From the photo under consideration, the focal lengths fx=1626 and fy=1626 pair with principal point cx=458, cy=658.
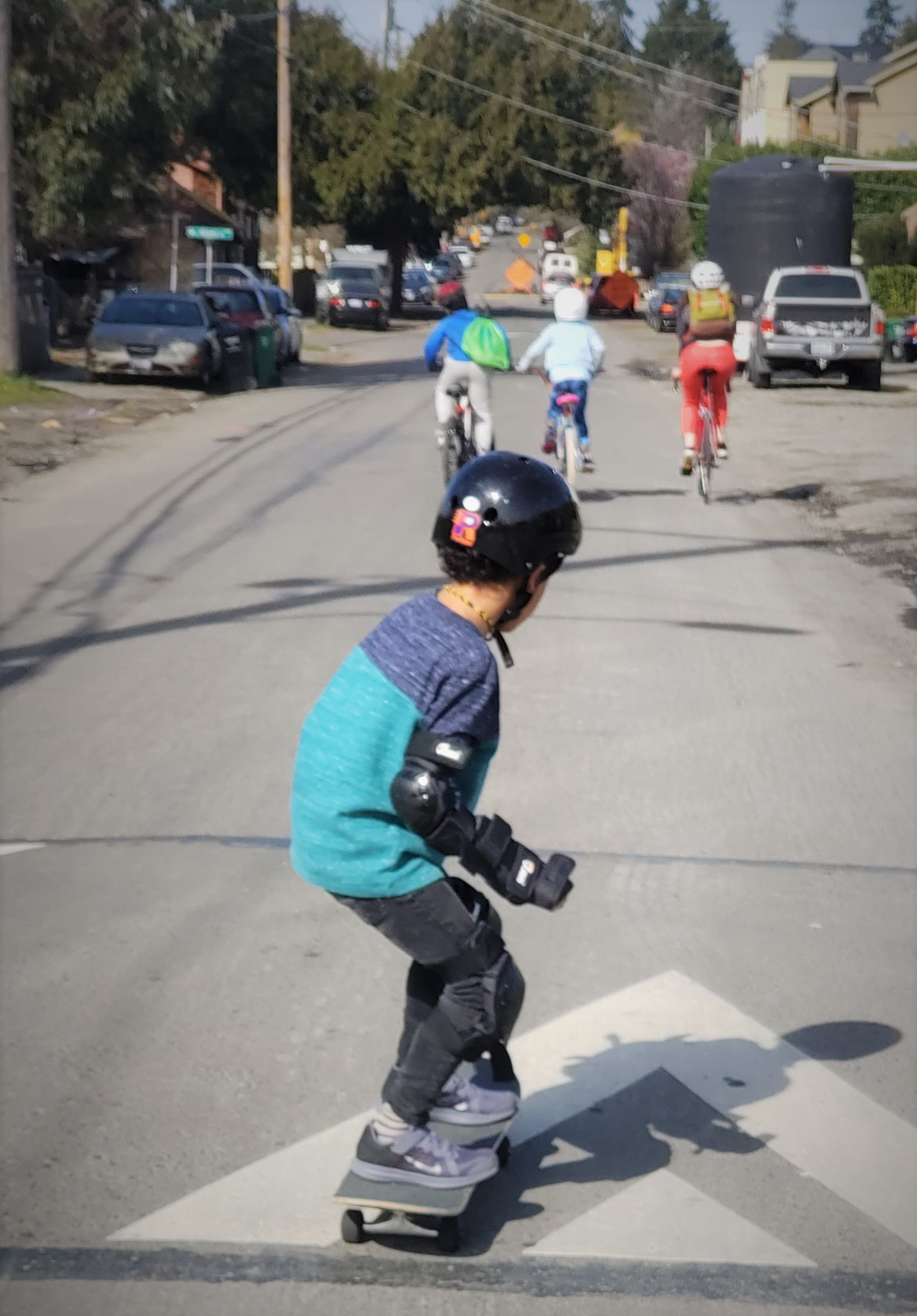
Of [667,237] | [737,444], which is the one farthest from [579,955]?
[667,237]

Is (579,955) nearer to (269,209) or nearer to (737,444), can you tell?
(737,444)

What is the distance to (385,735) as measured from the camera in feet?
10.4

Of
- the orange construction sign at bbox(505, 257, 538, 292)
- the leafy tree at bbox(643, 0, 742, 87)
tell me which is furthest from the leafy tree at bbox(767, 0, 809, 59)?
the orange construction sign at bbox(505, 257, 538, 292)

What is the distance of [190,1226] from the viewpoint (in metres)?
3.58


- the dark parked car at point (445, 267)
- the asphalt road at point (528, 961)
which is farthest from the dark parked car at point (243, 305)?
the dark parked car at point (445, 267)

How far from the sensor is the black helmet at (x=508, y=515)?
3.19 m

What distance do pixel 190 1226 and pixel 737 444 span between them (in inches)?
658

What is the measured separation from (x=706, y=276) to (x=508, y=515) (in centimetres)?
1100

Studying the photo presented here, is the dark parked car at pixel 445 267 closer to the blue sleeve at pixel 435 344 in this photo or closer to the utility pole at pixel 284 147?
the utility pole at pixel 284 147

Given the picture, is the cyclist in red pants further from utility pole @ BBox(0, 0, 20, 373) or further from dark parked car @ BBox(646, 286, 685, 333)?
dark parked car @ BBox(646, 286, 685, 333)

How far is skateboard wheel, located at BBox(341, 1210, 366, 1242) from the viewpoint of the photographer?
11.5 ft

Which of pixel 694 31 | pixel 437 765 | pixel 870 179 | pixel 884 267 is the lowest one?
pixel 437 765

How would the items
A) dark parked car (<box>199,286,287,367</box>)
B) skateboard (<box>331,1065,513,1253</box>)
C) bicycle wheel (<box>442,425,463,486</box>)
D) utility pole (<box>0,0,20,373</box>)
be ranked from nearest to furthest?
skateboard (<box>331,1065,513,1253</box>), bicycle wheel (<box>442,425,463,486</box>), utility pole (<box>0,0,20,373</box>), dark parked car (<box>199,286,287,367</box>)

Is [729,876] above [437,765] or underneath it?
underneath
